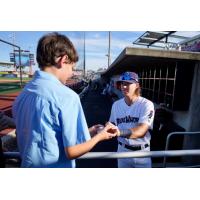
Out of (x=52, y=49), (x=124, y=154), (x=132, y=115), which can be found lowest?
(x=124, y=154)

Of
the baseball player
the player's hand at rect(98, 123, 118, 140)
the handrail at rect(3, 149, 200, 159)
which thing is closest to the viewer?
the player's hand at rect(98, 123, 118, 140)

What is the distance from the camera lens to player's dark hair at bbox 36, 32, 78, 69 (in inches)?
45.4

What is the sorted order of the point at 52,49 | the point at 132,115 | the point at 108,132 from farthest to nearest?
the point at 132,115 < the point at 108,132 < the point at 52,49

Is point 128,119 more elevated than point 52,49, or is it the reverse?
point 52,49

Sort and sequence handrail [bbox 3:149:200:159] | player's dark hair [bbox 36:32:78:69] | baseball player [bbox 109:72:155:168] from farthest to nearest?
baseball player [bbox 109:72:155:168] < handrail [bbox 3:149:200:159] < player's dark hair [bbox 36:32:78:69]

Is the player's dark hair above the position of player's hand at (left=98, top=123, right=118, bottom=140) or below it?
above

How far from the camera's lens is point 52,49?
1.15m

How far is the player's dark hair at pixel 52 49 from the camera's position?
45.4 inches

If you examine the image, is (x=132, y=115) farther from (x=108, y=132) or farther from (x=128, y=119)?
(x=108, y=132)

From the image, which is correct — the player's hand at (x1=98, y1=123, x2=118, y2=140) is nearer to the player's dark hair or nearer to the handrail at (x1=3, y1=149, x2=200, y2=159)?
the handrail at (x1=3, y1=149, x2=200, y2=159)

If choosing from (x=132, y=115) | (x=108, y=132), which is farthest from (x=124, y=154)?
(x=132, y=115)

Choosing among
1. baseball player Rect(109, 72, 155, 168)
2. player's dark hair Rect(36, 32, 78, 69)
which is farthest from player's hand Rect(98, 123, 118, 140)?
baseball player Rect(109, 72, 155, 168)
